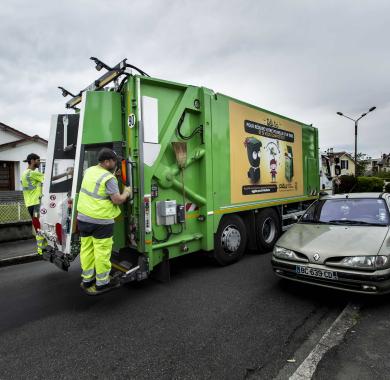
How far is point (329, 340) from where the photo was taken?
2.89 m

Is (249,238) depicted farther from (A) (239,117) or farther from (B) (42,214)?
(B) (42,214)

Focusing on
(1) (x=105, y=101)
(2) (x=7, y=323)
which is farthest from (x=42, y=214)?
(1) (x=105, y=101)

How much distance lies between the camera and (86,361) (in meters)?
2.64

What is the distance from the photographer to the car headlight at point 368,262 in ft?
11.1

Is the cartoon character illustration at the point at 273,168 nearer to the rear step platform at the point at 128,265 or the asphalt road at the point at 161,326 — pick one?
the asphalt road at the point at 161,326

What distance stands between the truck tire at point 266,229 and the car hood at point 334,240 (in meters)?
1.66

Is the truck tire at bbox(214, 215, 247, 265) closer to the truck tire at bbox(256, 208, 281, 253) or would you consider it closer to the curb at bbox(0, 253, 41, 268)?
the truck tire at bbox(256, 208, 281, 253)

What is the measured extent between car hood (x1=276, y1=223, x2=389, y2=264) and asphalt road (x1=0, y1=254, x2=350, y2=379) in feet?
2.18

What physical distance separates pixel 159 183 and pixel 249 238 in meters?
2.73

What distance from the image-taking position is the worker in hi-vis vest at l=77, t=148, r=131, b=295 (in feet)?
11.7

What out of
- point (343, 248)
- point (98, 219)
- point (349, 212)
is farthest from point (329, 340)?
point (98, 219)

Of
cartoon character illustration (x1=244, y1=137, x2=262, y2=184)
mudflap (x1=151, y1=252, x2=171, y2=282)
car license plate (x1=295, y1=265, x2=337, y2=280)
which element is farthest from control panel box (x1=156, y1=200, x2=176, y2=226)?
cartoon character illustration (x1=244, y1=137, x2=262, y2=184)

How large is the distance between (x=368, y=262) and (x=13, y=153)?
18.7 meters

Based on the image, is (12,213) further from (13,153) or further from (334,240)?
(13,153)
